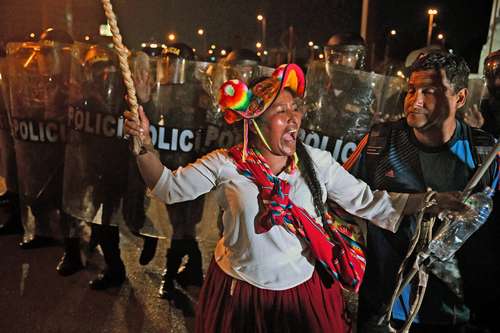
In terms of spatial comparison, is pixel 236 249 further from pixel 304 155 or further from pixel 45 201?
pixel 45 201

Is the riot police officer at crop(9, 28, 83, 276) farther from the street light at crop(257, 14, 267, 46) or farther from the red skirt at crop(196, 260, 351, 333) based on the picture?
the street light at crop(257, 14, 267, 46)

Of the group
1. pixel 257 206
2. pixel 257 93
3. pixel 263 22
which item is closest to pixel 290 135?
pixel 257 93

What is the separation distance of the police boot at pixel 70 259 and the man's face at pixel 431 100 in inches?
143

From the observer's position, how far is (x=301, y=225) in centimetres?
212

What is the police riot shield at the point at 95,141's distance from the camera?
12.5 feet

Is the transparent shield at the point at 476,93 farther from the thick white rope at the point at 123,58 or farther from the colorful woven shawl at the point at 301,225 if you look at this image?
the thick white rope at the point at 123,58

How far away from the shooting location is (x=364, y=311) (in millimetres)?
2682

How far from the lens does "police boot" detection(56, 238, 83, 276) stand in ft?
15.0

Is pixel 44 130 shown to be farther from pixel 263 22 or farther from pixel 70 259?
pixel 263 22

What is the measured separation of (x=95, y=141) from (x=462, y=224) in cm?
303

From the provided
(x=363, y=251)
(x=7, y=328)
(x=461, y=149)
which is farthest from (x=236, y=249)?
(x=7, y=328)

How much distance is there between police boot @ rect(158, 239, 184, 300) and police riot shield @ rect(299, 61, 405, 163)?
5.49 feet

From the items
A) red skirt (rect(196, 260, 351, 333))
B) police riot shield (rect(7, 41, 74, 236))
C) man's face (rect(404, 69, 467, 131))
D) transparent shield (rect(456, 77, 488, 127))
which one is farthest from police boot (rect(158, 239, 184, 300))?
transparent shield (rect(456, 77, 488, 127))

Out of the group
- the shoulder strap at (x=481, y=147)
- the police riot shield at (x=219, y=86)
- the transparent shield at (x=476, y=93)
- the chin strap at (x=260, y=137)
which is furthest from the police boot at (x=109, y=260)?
the transparent shield at (x=476, y=93)
